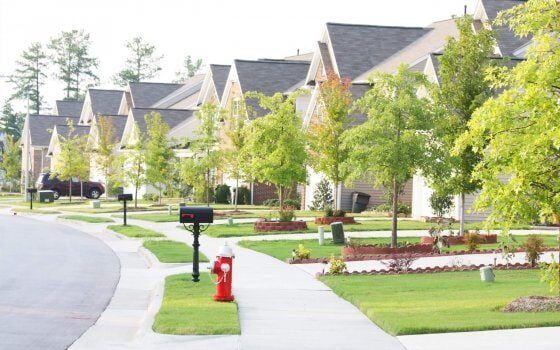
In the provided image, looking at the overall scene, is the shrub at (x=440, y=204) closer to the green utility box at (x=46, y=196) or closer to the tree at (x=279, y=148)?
the tree at (x=279, y=148)

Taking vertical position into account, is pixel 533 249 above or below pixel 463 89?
below

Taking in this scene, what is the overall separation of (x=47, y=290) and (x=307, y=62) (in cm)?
4773

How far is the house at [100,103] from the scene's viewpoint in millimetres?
89500

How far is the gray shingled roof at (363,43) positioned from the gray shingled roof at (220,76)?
1255cm

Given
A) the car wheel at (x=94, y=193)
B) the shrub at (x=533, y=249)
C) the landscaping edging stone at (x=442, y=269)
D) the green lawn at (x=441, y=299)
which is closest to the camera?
the green lawn at (x=441, y=299)

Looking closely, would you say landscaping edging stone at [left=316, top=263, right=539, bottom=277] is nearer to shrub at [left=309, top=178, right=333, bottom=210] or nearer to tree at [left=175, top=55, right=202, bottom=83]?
shrub at [left=309, top=178, right=333, bottom=210]

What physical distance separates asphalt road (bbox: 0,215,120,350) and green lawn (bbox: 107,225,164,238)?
1484mm

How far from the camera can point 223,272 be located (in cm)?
1589

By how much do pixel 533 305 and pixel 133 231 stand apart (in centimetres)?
2229

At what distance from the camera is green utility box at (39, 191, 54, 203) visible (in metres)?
63.2

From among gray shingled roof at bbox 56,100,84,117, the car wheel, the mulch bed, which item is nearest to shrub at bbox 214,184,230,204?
the car wheel

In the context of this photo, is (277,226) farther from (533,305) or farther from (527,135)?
(527,135)

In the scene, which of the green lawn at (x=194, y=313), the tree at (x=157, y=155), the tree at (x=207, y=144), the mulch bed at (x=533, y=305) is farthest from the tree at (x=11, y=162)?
the mulch bed at (x=533, y=305)

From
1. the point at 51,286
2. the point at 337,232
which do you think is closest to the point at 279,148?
the point at 337,232
